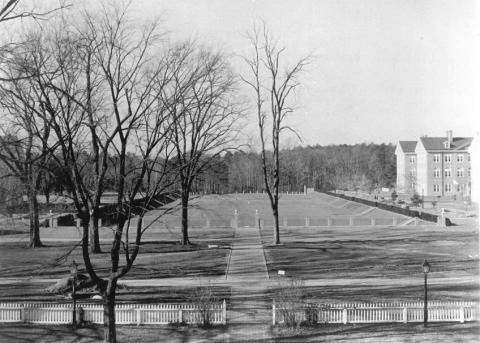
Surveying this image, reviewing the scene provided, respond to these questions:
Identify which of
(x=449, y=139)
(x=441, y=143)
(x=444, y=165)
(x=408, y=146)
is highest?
(x=449, y=139)

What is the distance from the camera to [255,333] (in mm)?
15094

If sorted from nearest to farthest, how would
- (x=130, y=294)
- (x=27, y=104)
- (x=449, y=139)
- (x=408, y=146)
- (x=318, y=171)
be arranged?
(x=27, y=104)
(x=130, y=294)
(x=449, y=139)
(x=408, y=146)
(x=318, y=171)

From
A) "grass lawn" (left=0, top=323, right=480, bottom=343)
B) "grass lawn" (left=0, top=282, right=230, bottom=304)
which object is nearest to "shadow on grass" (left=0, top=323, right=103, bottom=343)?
"grass lawn" (left=0, top=323, right=480, bottom=343)

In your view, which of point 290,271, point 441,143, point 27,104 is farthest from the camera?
point 441,143

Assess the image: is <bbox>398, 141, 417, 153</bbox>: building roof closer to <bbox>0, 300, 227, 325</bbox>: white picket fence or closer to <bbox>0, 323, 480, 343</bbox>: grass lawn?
<bbox>0, 323, 480, 343</bbox>: grass lawn

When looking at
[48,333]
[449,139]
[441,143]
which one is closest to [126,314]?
[48,333]

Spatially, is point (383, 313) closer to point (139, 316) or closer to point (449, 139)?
point (139, 316)

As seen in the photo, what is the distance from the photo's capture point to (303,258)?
2891 centimetres

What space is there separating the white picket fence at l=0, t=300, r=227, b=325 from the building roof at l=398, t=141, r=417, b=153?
276ft

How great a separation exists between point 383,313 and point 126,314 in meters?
7.94

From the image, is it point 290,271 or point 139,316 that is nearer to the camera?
point 139,316

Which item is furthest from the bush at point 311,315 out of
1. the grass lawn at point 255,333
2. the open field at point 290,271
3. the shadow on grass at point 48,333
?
the shadow on grass at point 48,333

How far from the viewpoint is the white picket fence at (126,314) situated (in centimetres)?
1606

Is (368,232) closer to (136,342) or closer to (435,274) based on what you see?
(435,274)
